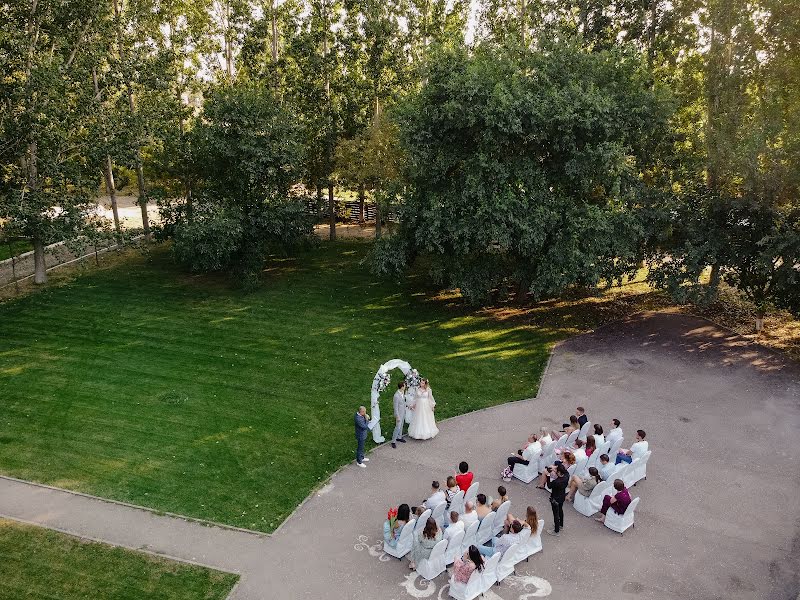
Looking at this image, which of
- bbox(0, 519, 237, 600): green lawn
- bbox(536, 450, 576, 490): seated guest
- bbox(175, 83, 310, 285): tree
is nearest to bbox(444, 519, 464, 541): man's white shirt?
bbox(536, 450, 576, 490): seated guest

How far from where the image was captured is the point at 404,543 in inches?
491

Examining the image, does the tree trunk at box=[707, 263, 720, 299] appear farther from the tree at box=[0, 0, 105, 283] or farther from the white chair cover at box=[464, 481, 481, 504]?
the tree at box=[0, 0, 105, 283]

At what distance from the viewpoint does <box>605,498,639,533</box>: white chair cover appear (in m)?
13.3

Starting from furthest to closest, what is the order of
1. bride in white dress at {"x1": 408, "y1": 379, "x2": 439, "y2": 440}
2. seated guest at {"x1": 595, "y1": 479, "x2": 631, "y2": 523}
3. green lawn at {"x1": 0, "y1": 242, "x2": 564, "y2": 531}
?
bride in white dress at {"x1": 408, "y1": 379, "x2": 439, "y2": 440}
green lawn at {"x1": 0, "y1": 242, "x2": 564, "y2": 531}
seated guest at {"x1": 595, "y1": 479, "x2": 631, "y2": 523}

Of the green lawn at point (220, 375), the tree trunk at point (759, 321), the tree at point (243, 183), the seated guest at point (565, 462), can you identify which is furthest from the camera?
the tree at point (243, 183)

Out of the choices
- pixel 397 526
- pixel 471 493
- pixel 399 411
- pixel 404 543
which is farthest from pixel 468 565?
pixel 399 411

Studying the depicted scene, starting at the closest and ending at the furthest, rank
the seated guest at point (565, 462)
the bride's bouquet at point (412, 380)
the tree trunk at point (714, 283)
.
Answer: the seated guest at point (565, 462) < the bride's bouquet at point (412, 380) < the tree trunk at point (714, 283)

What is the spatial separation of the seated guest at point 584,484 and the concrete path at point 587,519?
1.57 ft

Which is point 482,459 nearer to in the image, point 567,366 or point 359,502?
point 359,502

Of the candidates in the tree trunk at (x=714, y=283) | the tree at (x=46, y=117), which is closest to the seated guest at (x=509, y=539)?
the tree trunk at (x=714, y=283)

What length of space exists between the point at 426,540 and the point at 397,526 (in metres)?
0.74

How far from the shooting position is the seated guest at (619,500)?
43.1 ft

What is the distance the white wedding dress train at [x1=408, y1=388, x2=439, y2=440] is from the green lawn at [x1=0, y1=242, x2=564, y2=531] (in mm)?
1613

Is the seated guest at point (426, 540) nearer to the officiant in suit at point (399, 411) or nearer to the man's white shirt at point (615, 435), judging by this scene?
the officiant in suit at point (399, 411)
